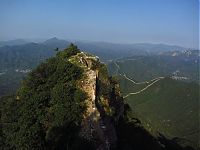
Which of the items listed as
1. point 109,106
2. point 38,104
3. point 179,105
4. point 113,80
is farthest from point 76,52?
point 179,105

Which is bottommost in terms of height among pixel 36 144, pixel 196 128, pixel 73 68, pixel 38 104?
pixel 196 128

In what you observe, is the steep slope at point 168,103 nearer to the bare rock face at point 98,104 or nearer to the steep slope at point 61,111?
the bare rock face at point 98,104

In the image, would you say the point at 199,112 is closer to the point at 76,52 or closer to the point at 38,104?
the point at 76,52

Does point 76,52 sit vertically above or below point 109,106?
above

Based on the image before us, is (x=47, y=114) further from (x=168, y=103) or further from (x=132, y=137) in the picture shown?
(x=168, y=103)

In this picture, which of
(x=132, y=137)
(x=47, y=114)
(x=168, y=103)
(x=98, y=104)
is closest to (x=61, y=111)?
(x=47, y=114)

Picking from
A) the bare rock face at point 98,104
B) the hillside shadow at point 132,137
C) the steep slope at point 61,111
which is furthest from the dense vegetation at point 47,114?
the hillside shadow at point 132,137
